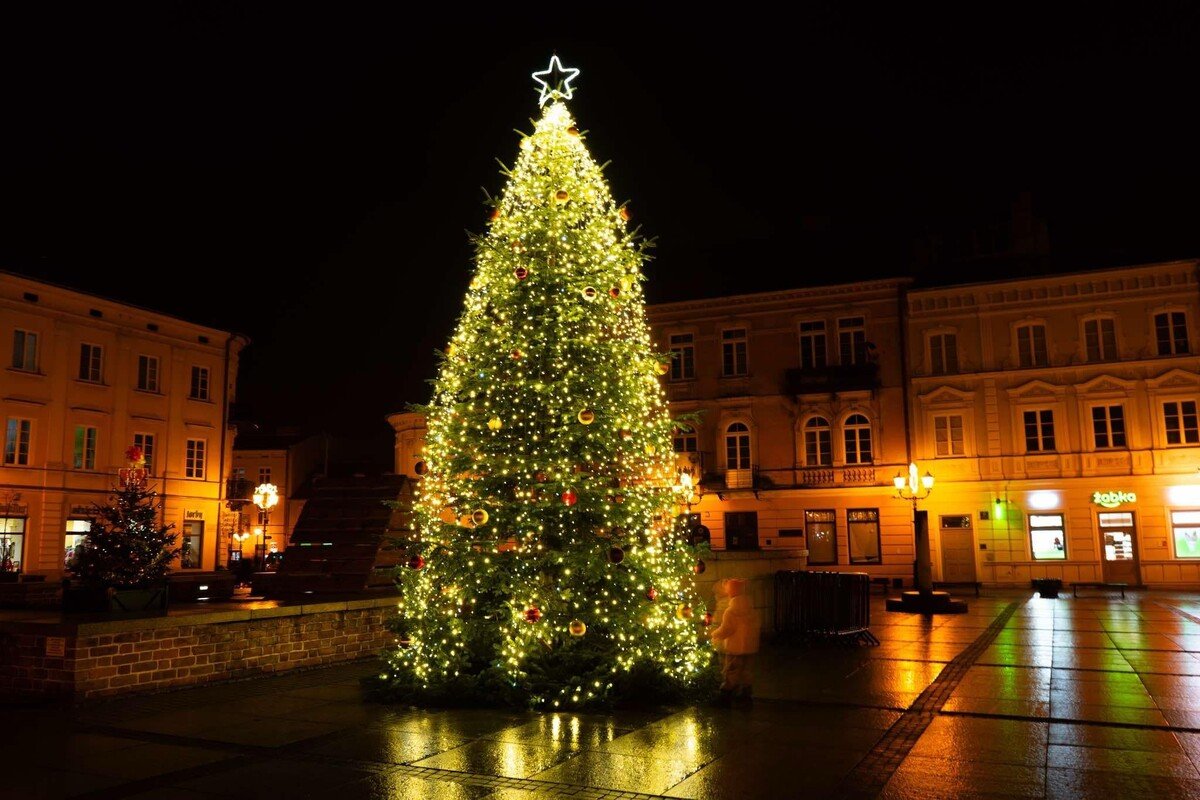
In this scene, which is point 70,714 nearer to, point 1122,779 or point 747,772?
point 747,772

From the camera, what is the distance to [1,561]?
2792cm

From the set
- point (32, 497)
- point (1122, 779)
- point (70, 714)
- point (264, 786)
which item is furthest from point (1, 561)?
point (1122, 779)

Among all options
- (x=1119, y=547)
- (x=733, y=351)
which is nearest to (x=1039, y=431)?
(x=1119, y=547)

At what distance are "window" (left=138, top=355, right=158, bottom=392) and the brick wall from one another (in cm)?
2759

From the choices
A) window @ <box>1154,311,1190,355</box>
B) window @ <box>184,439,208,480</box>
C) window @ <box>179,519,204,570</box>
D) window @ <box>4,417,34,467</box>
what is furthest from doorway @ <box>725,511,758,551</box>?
window @ <box>4,417,34,467</box>

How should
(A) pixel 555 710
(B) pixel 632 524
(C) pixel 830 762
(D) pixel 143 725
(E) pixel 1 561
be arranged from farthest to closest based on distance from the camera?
(E) pixel 1 561, (B) pixel 632 524, (A) pixel 555 710, (D) pixel 143 725, (C) pixel 830 762

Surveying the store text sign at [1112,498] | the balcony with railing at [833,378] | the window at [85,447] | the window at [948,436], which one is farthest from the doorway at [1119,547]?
the window at [85,447]

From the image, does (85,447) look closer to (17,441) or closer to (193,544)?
(17,441)

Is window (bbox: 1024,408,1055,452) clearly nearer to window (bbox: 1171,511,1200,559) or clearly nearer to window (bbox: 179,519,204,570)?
window (bbox: 1171,511,1200,559)

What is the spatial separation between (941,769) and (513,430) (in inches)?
226

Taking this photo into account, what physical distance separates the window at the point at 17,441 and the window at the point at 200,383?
7187 millimetres

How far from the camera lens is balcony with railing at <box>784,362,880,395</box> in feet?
109

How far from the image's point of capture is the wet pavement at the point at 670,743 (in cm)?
638

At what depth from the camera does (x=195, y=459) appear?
125 ft
